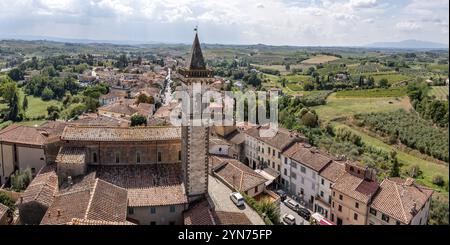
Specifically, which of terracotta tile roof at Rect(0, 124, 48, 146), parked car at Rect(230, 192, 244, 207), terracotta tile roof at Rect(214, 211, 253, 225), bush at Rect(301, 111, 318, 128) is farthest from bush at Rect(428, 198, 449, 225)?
bush at Rect(301, 111, 318, 128)

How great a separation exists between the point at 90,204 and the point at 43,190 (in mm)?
4131

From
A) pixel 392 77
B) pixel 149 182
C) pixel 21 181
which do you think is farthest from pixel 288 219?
pixel 392 77

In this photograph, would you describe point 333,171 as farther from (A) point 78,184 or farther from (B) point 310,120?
(B) point 310,120

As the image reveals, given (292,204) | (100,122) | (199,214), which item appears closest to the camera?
(199,214)

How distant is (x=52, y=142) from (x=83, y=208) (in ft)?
22.9

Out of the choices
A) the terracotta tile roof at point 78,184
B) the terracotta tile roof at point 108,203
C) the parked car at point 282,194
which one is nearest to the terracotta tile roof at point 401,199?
the parked car at point 282,194

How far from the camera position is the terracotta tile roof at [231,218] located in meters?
14.2

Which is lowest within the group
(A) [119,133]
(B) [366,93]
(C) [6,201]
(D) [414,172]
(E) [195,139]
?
(D) [414,172]

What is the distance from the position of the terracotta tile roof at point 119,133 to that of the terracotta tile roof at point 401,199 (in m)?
11.1

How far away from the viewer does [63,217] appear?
519 inches

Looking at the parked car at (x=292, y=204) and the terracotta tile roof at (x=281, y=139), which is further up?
the terracotta tile roof at (x=281, y=139)

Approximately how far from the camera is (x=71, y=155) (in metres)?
17.5

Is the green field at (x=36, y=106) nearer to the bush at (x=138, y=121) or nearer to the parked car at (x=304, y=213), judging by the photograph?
the bush at (x=138, y=121)
